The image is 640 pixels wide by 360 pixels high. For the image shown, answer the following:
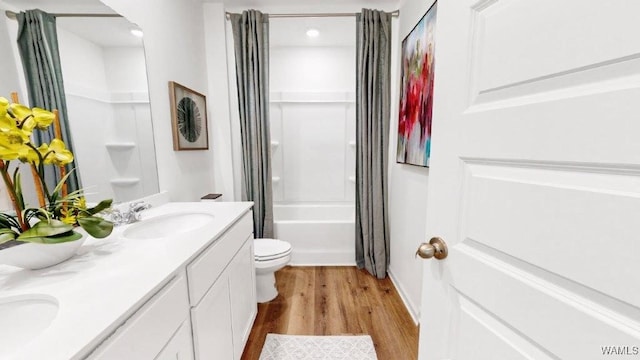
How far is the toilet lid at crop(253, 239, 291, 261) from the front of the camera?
1.82 m

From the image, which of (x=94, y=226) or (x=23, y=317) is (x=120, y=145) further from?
(x=23, y=317)

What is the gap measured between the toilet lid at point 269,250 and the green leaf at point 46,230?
1.20 m

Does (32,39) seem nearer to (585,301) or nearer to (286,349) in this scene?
(585,301)

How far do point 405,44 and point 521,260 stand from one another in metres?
1.90

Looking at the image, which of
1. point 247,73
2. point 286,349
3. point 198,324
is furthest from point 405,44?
point 286,349

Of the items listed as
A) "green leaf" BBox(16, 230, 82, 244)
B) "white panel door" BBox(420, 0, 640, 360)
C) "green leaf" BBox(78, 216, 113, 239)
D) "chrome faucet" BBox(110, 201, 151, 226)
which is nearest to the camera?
"white panel door" BBox(420, 0, 640, 360)

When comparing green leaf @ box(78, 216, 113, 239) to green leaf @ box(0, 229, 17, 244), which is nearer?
green leaf @ box(0, 229, 17, 244)

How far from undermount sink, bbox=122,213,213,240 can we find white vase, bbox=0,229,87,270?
1.15 feet

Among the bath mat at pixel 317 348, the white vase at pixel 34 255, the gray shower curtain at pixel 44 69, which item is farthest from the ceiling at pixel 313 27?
the bath mat at pixel 317 348

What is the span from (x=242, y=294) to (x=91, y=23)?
5.13 ft

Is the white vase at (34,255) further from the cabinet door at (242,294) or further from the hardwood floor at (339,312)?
the hardwood floor at (339,312)

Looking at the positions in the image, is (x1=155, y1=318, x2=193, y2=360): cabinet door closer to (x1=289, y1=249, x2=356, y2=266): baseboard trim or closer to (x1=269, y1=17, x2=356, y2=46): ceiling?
(x1=289, y1=249, x2=356, y2=266): baseboard trim

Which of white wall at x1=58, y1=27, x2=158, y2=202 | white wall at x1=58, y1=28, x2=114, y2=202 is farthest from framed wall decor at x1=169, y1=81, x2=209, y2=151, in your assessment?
white wall at x1=58, y1=28, x2=114, y2=202

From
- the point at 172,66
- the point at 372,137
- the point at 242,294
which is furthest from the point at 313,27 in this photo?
the point at 242,294
